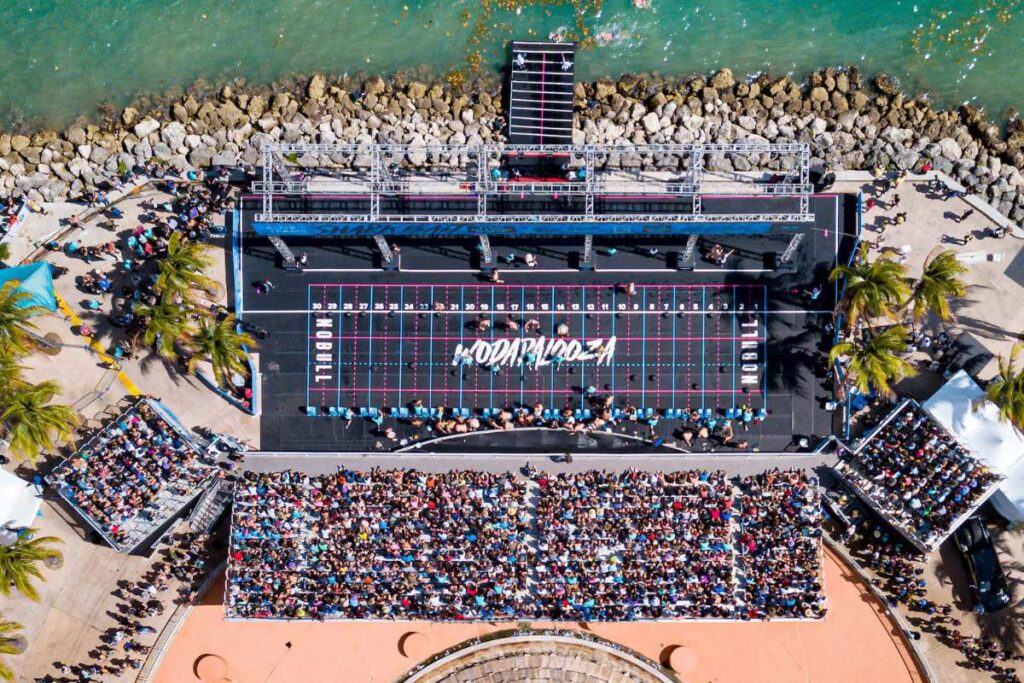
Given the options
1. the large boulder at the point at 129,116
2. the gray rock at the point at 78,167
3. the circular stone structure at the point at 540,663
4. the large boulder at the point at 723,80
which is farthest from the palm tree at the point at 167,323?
the large boulder at the point at 723,80

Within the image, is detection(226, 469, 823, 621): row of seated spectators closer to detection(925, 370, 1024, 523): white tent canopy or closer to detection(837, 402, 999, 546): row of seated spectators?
detection(837, 402, 999, 546): row of seated spectators

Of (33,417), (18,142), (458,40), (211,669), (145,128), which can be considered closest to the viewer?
(33,417)

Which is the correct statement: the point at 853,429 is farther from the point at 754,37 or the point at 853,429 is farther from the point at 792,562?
the point at 754,37

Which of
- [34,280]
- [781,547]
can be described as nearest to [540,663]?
[781,547]

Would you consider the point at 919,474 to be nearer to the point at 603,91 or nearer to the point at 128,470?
the point at 603,91

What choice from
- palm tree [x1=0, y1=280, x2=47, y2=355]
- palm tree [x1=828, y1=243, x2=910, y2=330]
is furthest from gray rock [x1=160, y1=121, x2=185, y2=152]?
palm tree [x1=828, y1=243, x2=910, y2=330]

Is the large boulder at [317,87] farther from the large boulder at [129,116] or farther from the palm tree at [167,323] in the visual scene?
the palm tree at [167,323]
